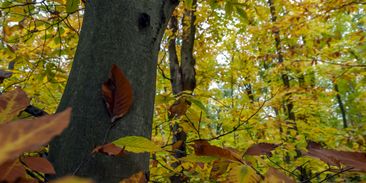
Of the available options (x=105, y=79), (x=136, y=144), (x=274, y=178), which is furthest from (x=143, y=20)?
(x=274, y=178)

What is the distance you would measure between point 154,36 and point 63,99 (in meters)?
0.24

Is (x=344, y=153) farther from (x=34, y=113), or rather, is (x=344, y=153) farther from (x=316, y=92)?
(x=316, y=92)

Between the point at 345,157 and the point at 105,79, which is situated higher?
the point at 105,79

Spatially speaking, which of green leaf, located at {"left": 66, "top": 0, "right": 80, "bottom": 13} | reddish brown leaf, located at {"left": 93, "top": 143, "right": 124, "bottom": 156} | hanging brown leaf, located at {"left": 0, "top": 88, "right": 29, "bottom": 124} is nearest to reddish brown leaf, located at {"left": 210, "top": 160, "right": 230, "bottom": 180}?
reddish brown leaf, located at {"left": 93, "top": 143, "right": 124, "bottom": 156}

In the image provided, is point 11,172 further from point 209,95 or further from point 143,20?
point 209,95

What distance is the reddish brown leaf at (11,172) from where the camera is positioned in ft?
0.80

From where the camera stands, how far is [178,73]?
4035 mm

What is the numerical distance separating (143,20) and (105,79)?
0.54 feet

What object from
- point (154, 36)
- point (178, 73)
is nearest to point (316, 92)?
point (178, 73)

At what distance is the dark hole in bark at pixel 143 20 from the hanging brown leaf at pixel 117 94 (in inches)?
7.7

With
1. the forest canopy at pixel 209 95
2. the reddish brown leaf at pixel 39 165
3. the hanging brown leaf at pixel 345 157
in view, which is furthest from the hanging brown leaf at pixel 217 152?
the reddish brown leaf at pixel 39 165

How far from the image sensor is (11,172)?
0.25 m

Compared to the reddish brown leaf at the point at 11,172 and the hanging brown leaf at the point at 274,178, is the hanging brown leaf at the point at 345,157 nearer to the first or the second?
the hanging brown leaf at the point at 274,178

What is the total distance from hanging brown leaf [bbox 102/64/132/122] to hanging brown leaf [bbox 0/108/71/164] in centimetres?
27
